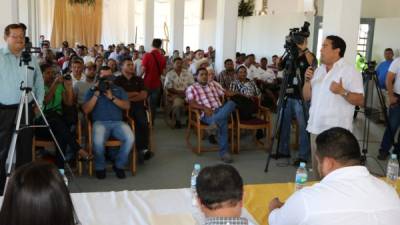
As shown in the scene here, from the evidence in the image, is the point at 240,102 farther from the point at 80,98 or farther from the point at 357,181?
the point at 357,181

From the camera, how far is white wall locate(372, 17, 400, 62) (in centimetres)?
1042

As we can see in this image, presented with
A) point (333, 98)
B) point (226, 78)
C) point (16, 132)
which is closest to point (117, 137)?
point (16, 132)

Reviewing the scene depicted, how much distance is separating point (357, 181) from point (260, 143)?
4.56 m

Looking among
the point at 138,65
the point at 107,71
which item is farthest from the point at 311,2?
the point at 107,71

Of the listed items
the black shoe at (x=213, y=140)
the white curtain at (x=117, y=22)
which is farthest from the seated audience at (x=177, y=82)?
the white curtain at (x=117, y=22)

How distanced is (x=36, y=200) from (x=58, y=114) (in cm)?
369

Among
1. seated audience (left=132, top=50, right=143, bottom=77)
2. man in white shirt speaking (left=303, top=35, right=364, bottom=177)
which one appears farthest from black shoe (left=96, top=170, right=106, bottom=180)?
seated audience (left=132, top=50, right=143, bottom=77)

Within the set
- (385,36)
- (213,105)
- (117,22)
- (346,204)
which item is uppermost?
(117,22)

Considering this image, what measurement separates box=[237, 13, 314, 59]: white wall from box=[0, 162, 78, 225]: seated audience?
10671mm

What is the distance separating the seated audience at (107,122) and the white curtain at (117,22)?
533 inches

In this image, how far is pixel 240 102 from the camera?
20.0 feet

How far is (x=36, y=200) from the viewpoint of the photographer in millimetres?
1277

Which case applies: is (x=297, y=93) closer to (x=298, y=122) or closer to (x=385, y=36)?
(x=298, y=122)

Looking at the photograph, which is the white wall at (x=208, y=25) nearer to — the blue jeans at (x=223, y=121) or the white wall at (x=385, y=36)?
the white wall at (x=385, y=36)
